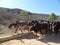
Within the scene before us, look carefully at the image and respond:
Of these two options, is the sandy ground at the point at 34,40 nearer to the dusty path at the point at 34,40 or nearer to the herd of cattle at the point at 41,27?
the dusty path at the point at 34,40

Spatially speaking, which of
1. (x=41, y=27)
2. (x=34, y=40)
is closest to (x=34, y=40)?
(x=34, y=40)

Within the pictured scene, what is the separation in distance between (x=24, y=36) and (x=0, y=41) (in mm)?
2491

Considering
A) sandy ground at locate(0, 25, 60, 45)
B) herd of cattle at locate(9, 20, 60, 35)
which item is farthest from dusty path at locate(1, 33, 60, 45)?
herd of cattle at locate(9, 20, 60, 35)

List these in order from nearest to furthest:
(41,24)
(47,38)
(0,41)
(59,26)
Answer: (0,41) < (47,38) < (41,24) < (59,26)

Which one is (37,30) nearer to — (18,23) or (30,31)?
(30,31)

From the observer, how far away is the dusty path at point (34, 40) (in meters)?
11.8

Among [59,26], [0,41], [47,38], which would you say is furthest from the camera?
[59,26]

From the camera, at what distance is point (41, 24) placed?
14.2m

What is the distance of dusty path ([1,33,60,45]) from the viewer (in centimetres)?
1181

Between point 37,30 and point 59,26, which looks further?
point 59,26

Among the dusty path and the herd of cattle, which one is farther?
the herd of cattle

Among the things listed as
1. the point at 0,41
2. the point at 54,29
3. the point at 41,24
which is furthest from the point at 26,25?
the point at 0,41

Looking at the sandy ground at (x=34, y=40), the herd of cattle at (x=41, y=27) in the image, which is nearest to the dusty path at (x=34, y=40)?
the sandy ground at (x=34, y=40)

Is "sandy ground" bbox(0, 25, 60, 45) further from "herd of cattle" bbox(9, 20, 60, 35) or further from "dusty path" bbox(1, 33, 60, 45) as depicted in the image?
"herd of cattle" bbox(9, 20, 60, 35)
